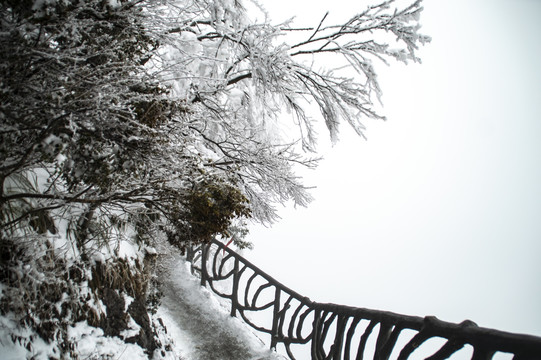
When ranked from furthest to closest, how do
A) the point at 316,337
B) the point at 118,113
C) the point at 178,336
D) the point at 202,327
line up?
the point at 202,327
the point at 178,336
the point at 316,337
the point at 118,113

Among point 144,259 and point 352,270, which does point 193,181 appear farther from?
point 352,270

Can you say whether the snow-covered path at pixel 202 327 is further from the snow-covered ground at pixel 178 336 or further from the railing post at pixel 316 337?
the railing post at pixel 316 337

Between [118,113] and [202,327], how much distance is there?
15.2 ft

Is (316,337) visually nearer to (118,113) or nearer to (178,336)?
(178,336)

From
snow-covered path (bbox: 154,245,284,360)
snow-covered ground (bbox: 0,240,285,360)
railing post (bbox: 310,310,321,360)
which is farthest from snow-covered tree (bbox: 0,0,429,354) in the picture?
railing post (bbox: 310,310,321,360)

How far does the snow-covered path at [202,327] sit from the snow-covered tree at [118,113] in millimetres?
1457

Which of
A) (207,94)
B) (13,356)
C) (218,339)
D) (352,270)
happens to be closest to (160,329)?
(218,339)

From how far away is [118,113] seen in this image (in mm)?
2635

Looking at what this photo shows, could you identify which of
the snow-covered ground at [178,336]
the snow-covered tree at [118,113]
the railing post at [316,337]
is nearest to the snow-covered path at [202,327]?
the snow-covered ground at [178,336]

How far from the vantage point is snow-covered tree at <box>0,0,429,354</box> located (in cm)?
220

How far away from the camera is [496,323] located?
96.0 meters

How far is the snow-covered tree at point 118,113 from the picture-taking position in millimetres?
2195

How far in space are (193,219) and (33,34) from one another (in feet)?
6.90

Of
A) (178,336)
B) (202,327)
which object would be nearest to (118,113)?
(178,336)
